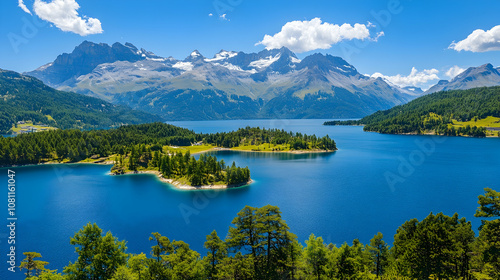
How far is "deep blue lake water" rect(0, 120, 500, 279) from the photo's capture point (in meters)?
69.1

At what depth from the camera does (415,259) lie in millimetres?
42938

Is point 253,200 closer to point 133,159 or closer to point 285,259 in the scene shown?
point 285,259

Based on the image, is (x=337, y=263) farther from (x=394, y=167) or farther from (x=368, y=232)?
(x=394, y=167)

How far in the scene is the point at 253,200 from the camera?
9869cm

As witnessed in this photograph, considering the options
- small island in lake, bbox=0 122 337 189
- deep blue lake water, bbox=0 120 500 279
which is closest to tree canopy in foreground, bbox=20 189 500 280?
deep blue lake water, bbox=0 120 500 279

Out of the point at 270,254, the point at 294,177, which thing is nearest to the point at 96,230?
the point at 270,254

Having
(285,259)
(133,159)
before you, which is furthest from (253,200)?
(133,159)

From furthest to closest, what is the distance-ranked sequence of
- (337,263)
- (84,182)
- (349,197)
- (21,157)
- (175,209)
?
(21,157)
(84,182)
(349,197)
(175,209)
(337,263)

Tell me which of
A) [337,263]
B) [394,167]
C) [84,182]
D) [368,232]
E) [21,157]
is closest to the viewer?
[337,263]

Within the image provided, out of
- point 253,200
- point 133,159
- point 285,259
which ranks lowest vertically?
point 253,200

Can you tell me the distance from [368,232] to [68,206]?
9388cm

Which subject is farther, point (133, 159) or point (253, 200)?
point (133, 159)

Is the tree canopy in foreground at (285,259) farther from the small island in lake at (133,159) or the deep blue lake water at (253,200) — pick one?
the small island in lake at (133,159)

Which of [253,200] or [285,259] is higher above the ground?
[285,259]
